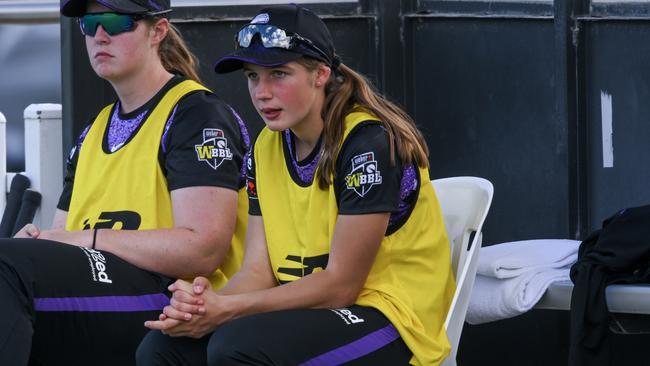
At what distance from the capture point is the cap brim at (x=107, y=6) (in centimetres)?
365

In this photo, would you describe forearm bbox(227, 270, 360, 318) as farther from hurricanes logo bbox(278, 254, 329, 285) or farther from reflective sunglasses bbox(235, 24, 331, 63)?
reflective sunglasses bbox(235, 24, 331, 63)

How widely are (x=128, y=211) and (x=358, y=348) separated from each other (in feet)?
2.86

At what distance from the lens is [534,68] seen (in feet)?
14.9

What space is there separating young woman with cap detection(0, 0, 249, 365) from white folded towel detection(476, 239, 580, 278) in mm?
729

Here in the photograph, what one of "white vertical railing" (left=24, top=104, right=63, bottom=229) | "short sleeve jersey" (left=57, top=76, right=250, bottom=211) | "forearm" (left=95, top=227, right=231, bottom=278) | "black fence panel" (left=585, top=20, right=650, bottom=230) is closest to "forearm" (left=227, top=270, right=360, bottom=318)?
"forearm" (left=95, top=227, right=231, bottom=278)

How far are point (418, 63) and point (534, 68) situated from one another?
0.45 m

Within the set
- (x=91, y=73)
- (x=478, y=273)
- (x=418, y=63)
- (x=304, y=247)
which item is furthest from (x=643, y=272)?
(x=91, y=73)

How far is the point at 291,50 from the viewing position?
3.26 meters

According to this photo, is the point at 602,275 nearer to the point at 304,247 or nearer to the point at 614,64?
the point at 304,247

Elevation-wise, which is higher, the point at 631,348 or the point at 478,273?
the point at 478,273

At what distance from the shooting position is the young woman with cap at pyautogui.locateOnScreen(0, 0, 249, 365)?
3.24m

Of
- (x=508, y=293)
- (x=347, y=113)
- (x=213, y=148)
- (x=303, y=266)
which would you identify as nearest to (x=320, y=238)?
(x=303, y=266)

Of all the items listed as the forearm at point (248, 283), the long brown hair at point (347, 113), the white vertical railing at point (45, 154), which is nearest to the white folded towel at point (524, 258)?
the long brown hair at point (347, 113)

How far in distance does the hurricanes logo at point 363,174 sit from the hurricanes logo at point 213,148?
1.57 ft
